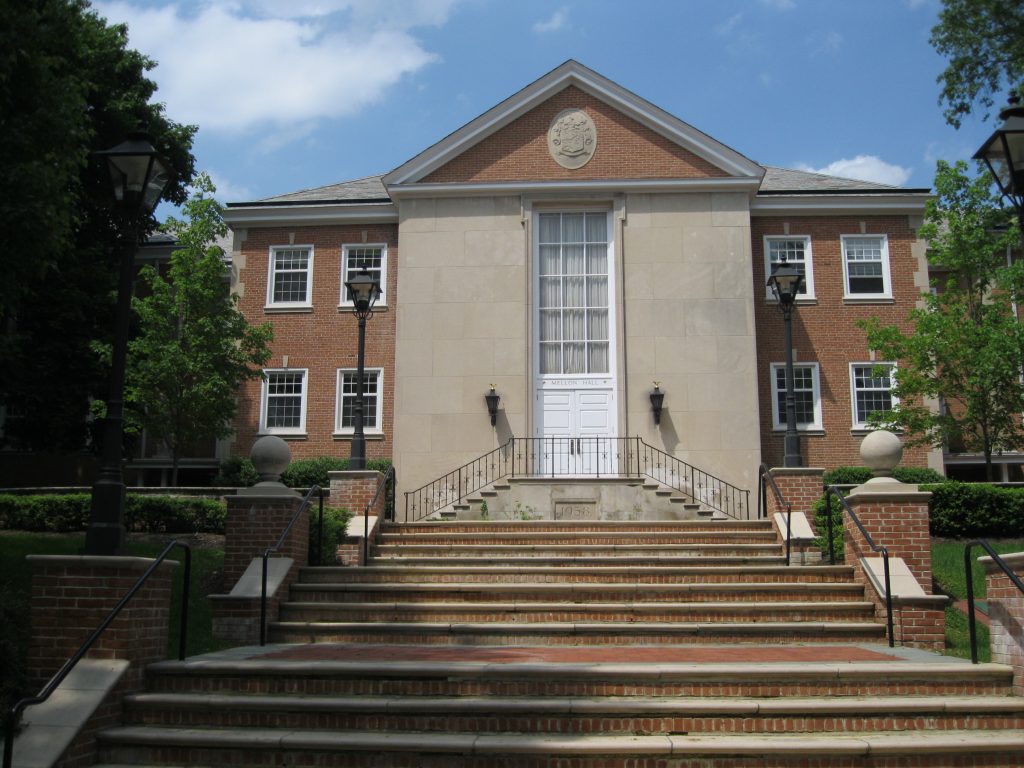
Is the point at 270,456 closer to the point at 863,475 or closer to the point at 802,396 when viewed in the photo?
the point at 863,475

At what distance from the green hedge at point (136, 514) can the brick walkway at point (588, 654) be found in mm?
8695

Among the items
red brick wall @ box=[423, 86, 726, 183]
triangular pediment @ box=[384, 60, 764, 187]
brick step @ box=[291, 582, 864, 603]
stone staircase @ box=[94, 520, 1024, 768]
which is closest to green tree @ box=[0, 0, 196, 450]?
triangular pediment @ box=[384, 60, 764, 187]

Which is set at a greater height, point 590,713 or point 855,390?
point 855,390

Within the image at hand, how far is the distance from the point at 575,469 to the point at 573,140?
25.0ft

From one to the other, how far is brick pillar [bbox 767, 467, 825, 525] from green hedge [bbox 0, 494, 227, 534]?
33.1 feet

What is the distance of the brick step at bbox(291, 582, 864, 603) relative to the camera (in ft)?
37.2

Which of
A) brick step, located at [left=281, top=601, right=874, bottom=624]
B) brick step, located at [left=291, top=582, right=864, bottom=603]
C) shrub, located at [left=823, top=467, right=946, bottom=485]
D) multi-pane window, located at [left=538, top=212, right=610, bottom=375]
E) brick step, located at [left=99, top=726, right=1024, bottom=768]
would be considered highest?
multi-pane window, located at [left=538, top=212, right=610, bottom=375]

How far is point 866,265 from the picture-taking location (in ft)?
81.3

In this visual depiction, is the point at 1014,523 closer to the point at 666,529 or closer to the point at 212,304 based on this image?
the point at 666,529

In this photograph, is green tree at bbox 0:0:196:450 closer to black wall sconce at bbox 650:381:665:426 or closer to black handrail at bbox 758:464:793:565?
black wall sconce at bbox 650:381:665:426

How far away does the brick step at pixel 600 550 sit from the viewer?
13.4 m

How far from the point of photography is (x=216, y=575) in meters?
13.5

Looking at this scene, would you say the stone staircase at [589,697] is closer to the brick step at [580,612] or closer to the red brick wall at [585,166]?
the brick step at [580,612]

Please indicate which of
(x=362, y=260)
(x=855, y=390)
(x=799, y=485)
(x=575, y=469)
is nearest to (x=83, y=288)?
(x=362, y=260)
